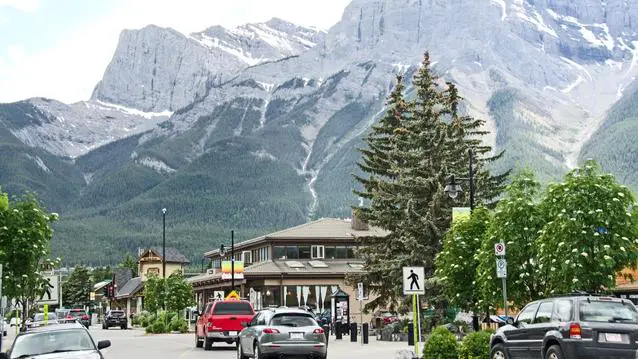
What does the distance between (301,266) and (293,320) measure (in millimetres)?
48410

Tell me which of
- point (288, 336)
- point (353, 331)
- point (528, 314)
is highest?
point (528, 314)

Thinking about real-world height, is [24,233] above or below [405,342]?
above

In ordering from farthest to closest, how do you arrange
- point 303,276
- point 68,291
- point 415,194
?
point 68,291, point 303,276, point 415,194

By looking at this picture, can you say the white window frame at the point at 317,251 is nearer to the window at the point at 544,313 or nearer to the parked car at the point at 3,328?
the parked car at the point at 3,328

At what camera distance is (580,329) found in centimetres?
1775

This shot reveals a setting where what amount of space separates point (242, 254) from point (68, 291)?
95307 millimetres

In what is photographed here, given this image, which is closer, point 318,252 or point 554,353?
point 554,353

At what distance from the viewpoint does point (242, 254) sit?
8781 cm

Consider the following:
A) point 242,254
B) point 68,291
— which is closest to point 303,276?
point 242,254

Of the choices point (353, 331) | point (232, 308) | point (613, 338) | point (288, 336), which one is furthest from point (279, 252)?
point (613, 338)

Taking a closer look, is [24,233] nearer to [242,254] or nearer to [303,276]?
[303,276]

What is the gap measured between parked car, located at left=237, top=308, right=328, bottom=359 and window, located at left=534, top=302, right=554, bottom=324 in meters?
8.37

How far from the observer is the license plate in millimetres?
17703

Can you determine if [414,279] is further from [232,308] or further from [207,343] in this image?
[207,343]
